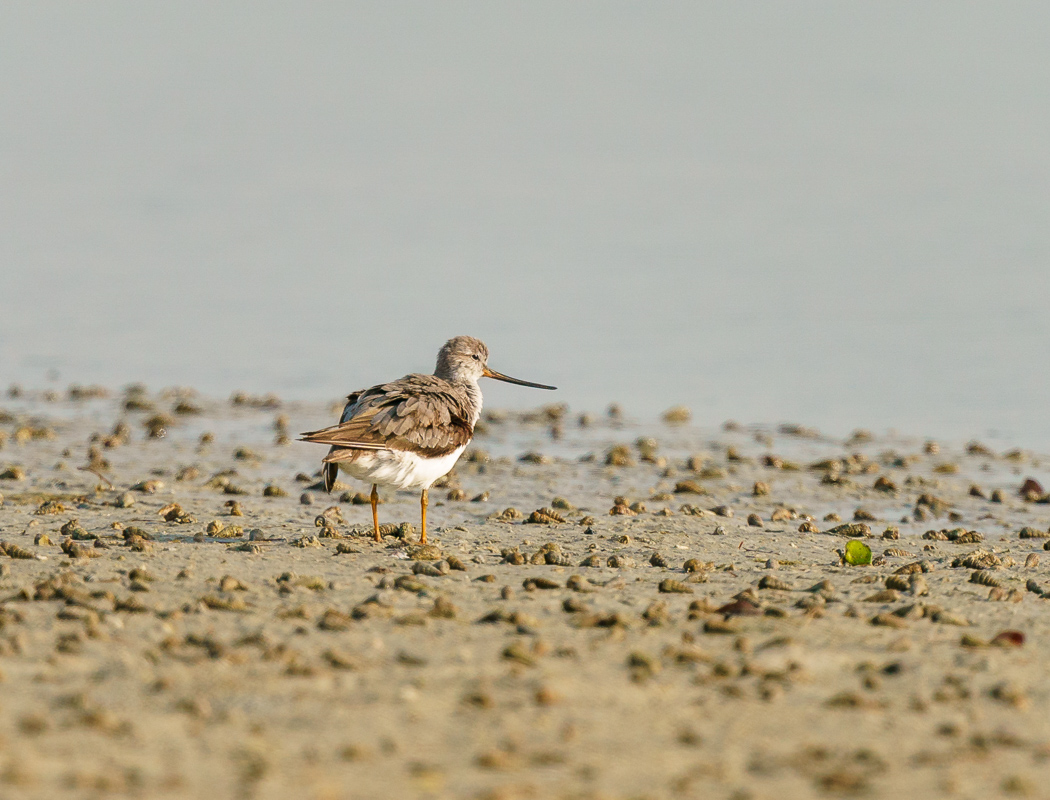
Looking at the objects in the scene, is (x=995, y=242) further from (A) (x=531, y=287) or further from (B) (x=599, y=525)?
(B) (x=599, y=525)

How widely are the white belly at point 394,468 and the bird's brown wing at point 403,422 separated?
52 millimetres

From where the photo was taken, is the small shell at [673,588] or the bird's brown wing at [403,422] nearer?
the small shell at [673,588]

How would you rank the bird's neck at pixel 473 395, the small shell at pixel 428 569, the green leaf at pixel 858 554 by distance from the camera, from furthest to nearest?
the bird's neck at pixel 473 395
the green leaf at pixel 858 554
the small shell at pixel 428 569

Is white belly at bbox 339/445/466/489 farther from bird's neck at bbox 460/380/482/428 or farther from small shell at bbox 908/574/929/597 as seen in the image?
small shell at bbox 908/574/929/597

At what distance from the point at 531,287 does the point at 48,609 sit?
649 inches

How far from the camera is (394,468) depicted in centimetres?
884

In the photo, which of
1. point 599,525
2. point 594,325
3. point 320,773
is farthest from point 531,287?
point 320,773

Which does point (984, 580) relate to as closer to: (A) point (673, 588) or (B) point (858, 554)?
(B) point (858, 554)

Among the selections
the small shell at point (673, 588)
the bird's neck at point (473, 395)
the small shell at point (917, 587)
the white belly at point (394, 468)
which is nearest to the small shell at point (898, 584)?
the small shell at point (917, 587)

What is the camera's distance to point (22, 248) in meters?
25.5

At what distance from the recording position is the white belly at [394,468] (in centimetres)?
873

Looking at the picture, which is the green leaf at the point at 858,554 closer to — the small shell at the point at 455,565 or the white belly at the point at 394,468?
the small shell at the point at 455,565

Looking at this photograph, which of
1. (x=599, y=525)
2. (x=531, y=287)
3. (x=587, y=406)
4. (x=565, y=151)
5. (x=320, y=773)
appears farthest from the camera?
(x=565, y=151)

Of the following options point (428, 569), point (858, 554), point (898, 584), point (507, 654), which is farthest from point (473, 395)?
point (507, 654)
